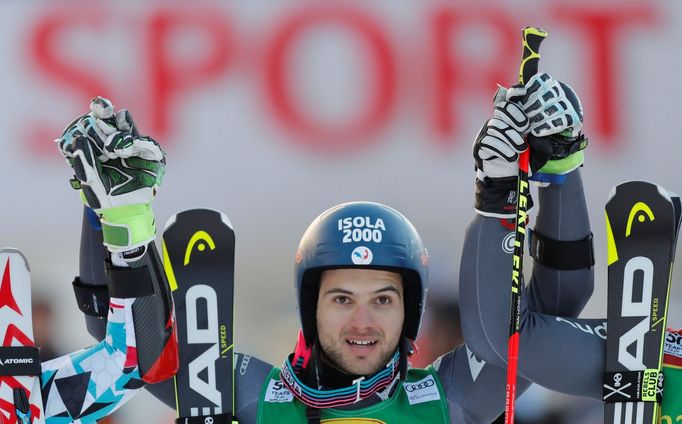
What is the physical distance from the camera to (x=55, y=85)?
7051 millimetres

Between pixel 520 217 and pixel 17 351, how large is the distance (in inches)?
68.3

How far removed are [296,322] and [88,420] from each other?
2.18 m

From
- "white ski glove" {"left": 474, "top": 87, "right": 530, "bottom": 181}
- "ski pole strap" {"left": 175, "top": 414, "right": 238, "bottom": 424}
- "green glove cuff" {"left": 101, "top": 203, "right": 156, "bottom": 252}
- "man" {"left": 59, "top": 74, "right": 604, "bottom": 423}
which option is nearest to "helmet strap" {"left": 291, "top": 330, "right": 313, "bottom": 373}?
"man" {"left": 59, "top": 74, "right": 604, "bottom": 423}

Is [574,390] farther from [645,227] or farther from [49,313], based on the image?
[49,313]

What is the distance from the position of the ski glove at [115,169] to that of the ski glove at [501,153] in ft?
3.47

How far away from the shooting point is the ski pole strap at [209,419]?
4648 mm

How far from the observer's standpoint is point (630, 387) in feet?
14.7

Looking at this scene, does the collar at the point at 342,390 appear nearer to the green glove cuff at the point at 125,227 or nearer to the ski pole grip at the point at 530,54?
the green glove cuff at the point at 125,227

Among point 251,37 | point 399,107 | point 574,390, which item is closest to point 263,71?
point 251,37

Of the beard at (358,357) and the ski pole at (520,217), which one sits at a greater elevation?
the ski pole at (520,217)

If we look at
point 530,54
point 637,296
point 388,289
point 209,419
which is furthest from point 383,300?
point 530,54

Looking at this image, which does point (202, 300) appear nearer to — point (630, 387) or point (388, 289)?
point (388, 289)

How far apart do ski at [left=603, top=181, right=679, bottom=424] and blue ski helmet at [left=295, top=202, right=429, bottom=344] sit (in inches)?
27.0

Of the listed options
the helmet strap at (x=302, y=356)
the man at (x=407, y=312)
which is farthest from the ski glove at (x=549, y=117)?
the helmet strap at (x=302, y=356)
